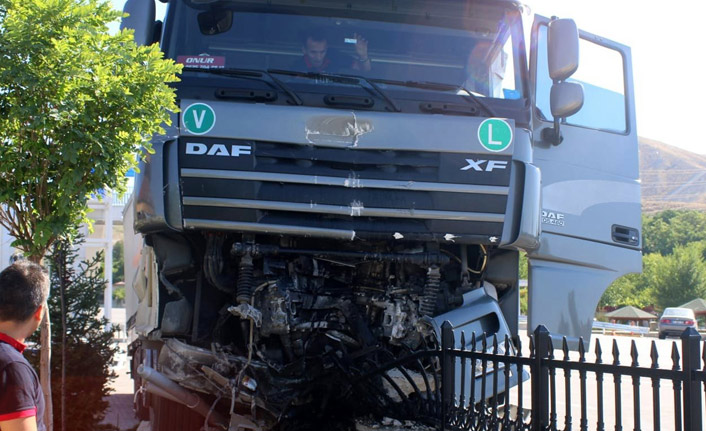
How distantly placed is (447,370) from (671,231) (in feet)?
352

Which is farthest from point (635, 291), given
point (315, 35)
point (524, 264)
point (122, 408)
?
point (315, 35)

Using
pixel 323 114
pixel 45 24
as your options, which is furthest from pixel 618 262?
pixel 45 24

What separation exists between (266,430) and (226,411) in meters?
0.44

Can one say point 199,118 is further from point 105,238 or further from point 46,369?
point 105,238

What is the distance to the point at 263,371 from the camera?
5.48 m

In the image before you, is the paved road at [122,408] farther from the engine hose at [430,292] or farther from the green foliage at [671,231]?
the green foliage at [671,231]

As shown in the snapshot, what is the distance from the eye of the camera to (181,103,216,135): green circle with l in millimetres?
5346

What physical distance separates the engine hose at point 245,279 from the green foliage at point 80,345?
3.12 meters

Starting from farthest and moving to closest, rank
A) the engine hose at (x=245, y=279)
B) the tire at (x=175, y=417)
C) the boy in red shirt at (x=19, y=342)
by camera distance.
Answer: the tire at (x=175, y=417), the engine hose at (x=245, y=279), the boy in red shirt at (x=19, y=342)

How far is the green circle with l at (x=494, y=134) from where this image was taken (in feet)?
18.2

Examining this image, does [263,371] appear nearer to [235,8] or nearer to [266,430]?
[266,430]

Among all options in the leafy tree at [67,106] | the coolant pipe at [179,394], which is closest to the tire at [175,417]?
the coolant pipe at [179,394]

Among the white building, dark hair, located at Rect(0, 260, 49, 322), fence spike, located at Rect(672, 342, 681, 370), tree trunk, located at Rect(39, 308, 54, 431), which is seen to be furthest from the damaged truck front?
the white building

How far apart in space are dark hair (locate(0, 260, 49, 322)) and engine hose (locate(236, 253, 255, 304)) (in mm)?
2244
